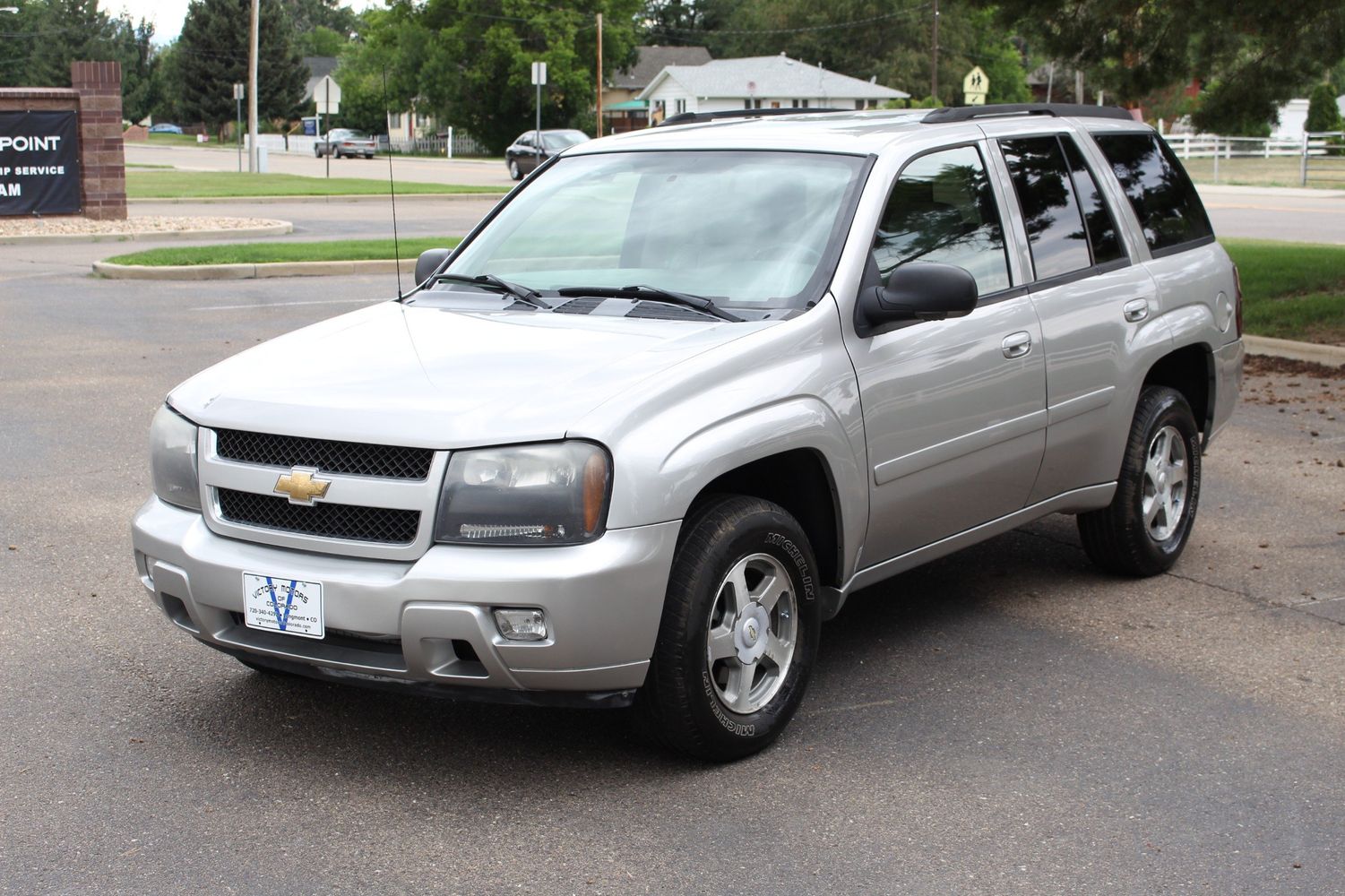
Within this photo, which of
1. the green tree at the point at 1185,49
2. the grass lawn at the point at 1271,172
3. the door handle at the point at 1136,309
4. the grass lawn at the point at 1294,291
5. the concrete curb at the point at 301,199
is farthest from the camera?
the grass lawn at the point at 1271,172

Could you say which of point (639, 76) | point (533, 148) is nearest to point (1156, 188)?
point (533, 148)

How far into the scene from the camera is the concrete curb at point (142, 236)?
22.2 metres

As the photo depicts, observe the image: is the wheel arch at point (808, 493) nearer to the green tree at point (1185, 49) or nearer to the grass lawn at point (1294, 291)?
the grass lawn at point (1294, 291)

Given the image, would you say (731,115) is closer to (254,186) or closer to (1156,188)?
(1156,188)

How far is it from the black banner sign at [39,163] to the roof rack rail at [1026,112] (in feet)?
70.2

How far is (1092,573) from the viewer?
260 inches

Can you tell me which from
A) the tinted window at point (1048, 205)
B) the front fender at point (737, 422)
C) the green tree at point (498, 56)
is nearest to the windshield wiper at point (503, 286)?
the front fender at point (737, 422)

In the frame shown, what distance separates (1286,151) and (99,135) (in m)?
44.1

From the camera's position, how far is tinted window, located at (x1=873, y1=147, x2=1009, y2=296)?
16.9 feet

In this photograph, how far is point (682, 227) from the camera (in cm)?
525

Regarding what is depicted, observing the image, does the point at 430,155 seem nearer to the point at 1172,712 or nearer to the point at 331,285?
the point at 331,285

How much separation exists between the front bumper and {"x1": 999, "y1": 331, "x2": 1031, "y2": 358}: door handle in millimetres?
1807

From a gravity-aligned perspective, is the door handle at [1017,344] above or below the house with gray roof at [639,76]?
below

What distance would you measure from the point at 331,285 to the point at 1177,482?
12344 mm
